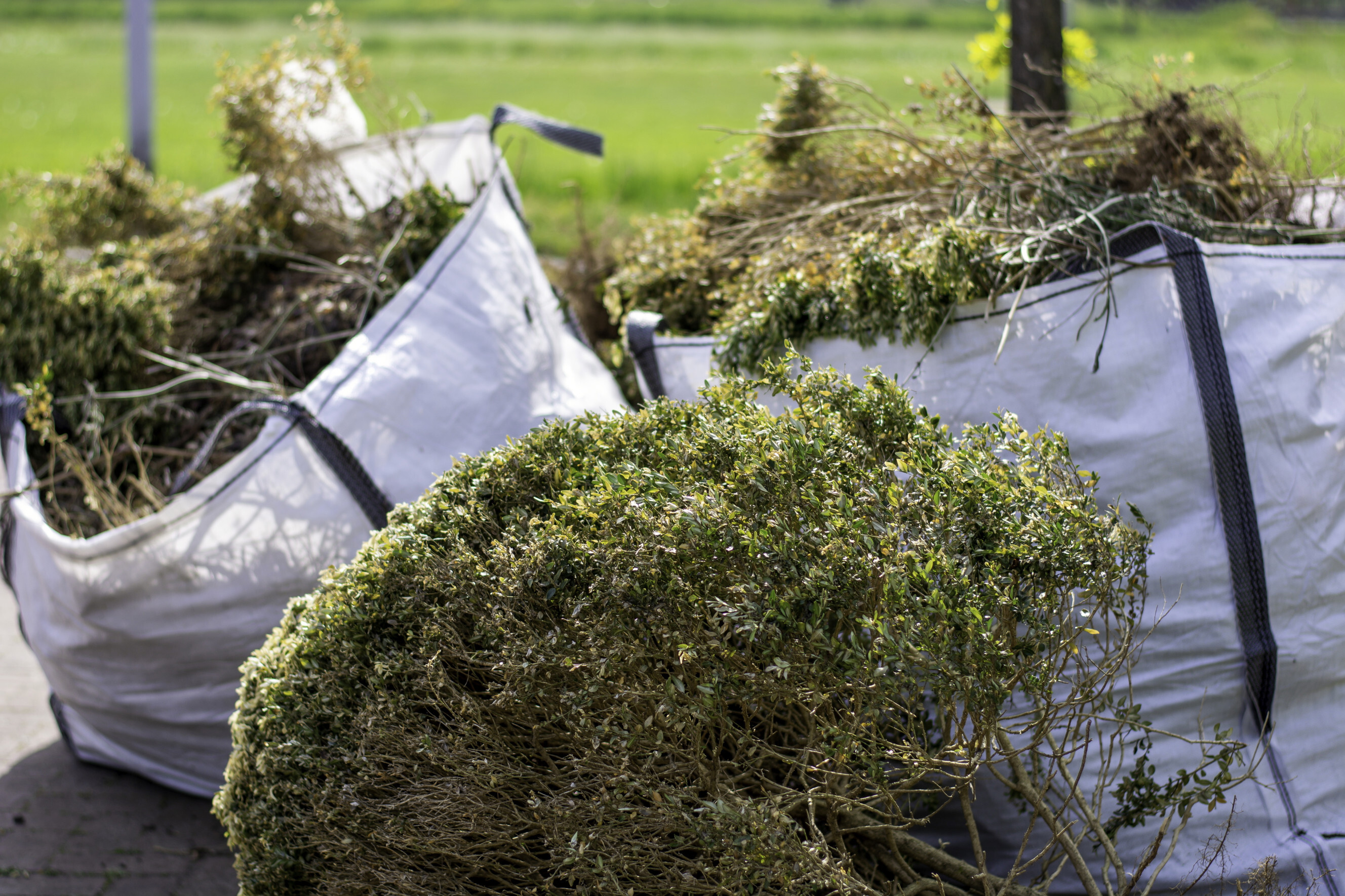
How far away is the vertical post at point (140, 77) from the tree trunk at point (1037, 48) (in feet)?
18.3

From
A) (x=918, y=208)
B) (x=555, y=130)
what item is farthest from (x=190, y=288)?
(x=918, y=208)

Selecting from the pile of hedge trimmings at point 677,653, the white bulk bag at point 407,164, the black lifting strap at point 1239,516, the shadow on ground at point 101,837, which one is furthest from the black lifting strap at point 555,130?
A: the shadow on ground at point 101,837

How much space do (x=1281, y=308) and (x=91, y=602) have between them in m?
3.36

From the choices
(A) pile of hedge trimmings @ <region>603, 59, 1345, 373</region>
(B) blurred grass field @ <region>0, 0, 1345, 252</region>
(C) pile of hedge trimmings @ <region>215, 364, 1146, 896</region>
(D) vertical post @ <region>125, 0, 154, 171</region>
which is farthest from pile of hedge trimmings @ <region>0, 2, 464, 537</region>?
(B) blurred grass field @ <region>0, 0, 1345, 252</region>

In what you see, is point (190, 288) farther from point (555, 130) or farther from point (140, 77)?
point (140, 77)

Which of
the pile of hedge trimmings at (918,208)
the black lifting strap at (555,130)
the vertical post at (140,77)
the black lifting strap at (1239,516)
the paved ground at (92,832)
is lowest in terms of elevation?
the paved ground at (92,832)

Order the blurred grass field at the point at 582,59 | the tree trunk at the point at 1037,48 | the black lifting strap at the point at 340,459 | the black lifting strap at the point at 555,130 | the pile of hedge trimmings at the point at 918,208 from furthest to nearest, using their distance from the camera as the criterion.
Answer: the blurred grass field at the point at 582,59
the tree trunk at the point at 1037,48
the black lifting strap at the point at 555,130
the black lifting strap at the point at 340,459
the pile of hedge trimmings at the point at 918,208

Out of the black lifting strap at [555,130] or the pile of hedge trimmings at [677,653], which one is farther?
the black lifting strap at [555,130]

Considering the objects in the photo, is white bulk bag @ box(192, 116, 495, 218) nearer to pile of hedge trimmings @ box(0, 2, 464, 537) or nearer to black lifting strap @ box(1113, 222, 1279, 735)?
pile of hedge trimmings @ box(0, 2, 464, 537)

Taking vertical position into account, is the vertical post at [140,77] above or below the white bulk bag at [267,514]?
above

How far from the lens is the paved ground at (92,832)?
3152 millimetres

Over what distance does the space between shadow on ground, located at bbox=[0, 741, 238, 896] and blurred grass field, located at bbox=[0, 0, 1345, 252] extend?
19.3 feet

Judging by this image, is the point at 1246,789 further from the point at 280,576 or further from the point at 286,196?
the point at 286,196

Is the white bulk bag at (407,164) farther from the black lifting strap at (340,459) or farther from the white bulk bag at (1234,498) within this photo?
the white bulk bag at (1234,498)
